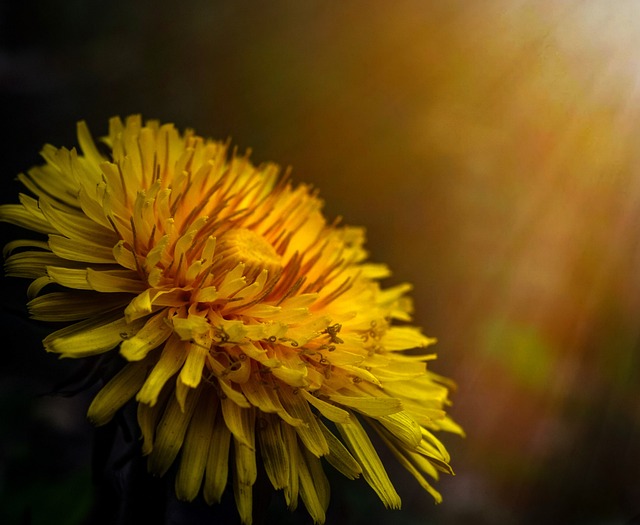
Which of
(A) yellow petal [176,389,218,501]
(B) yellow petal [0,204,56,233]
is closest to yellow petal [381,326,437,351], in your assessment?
(A) yellow petal [176,389,218,501]

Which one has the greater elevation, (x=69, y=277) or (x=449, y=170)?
(x=449, y=170)

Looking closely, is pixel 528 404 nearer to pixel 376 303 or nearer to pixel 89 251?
pixel 376 303

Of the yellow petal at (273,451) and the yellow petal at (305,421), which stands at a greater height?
the yellow petal at (305,421)

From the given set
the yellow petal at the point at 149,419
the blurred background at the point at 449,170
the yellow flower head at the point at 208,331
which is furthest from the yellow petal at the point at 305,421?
the blurred background at the point at 449,170

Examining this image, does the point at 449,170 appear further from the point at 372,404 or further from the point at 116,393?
the point at 116,393

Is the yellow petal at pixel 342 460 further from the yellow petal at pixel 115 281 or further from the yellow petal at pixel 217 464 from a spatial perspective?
the yellow petal at pixel 115 281

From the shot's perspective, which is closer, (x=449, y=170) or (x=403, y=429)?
(x=403, y=429)

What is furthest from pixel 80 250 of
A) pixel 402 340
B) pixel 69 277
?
pixel 402 340
